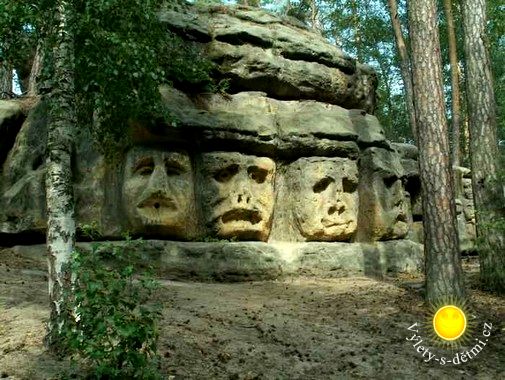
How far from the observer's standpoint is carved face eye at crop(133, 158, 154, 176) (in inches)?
426

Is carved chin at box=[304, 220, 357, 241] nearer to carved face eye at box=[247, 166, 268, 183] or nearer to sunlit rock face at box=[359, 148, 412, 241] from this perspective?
sunlit rock face at box=[359, 148, 412, 241]

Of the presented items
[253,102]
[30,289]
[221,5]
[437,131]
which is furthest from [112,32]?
[221,5]

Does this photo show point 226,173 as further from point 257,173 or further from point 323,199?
point 323,199

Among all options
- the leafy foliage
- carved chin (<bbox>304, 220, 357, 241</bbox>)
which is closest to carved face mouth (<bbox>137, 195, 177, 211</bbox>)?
carved chin (<bbox>304, 220, 357, 241</bbox>)

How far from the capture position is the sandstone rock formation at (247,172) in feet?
35.4

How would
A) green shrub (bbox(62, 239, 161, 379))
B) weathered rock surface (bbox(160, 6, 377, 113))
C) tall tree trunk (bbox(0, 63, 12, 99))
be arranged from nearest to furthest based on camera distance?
1. green shrub (bbox(62, 239, 161, 379))
2. weathered rock surface (bbox(160, 6, 377, 113))
3. tall tree trunk (bbox(0, 63, 12, 99))

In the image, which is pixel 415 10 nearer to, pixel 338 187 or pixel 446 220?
pixel 446 220

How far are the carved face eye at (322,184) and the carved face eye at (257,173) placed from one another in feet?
3.90

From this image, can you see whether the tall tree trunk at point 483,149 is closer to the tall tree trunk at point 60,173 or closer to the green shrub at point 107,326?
the green shrub at point 107,326

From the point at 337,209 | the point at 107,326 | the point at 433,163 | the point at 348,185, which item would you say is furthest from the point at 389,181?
the point at 107,326

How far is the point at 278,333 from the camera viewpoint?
6840 mm

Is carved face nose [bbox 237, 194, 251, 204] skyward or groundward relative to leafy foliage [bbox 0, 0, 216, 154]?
groundward

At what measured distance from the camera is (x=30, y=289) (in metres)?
7.76

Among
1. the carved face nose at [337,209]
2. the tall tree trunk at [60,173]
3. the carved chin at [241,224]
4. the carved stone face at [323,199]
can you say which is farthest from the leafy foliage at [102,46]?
the carved face nose at [337,209]
